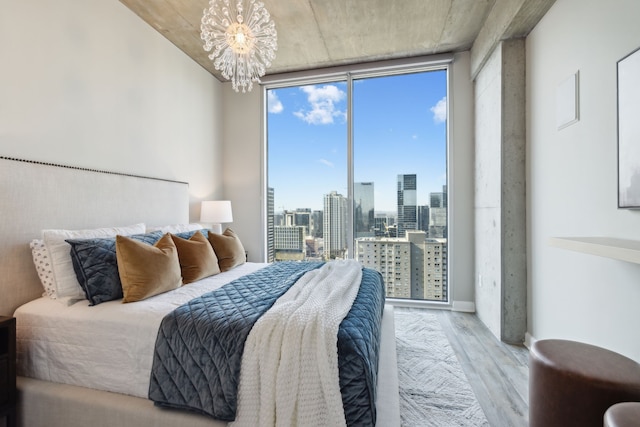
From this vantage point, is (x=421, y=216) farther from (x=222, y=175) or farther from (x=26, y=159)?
(x=26, y=159)

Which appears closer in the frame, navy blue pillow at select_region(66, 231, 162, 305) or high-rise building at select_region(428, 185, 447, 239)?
navy blue pillow at select_region(66, 231, 162, 305)

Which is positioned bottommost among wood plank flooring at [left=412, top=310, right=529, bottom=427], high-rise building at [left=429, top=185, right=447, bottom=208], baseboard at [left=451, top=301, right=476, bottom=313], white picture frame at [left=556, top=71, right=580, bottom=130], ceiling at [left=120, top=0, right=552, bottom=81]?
wood plank flooring at [left=412, top=310, right=529, bottom=427]

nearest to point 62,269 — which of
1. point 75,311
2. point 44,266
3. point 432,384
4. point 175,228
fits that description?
point 44,266

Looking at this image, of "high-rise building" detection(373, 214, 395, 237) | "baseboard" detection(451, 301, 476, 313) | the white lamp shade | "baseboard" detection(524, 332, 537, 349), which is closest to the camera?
"baseboard" detection(524, 332, 537, 349)

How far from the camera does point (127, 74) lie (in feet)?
8.58

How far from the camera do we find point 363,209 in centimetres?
387

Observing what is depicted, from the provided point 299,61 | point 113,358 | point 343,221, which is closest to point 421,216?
point 343,221

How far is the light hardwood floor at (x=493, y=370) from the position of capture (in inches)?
67.0

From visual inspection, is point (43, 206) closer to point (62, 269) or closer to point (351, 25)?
point (62, 269)

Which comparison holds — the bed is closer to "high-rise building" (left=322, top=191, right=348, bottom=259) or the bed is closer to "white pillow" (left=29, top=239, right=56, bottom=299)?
"white pillow" (left=29, top=239, right=56, bottom=299)

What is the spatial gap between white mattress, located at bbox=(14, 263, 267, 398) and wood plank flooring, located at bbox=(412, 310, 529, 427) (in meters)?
1.94

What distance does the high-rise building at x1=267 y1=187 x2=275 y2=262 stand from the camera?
4225 mm

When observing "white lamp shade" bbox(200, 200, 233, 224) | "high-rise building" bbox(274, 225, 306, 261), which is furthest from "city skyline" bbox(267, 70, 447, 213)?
"white lamp shade" bbox(200, 200, 233, 224)

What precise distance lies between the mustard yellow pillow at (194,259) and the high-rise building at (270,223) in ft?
6.22
